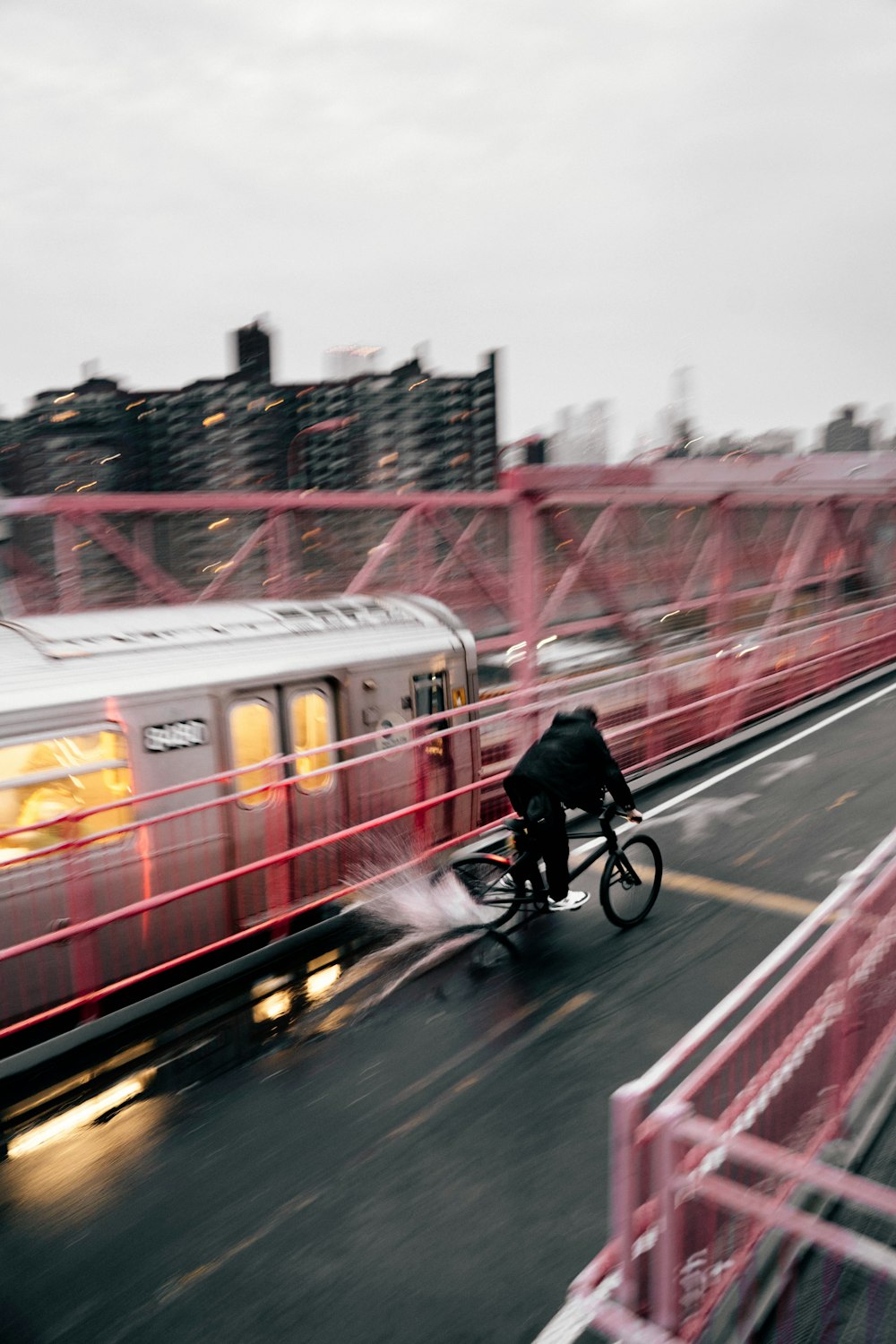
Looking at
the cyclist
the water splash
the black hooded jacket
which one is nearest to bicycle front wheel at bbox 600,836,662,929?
the cyclist

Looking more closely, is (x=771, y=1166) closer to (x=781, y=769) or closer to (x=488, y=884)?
(x=488, y=884)

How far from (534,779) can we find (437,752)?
9.58 feet

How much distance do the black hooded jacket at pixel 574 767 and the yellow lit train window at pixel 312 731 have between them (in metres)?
2.16

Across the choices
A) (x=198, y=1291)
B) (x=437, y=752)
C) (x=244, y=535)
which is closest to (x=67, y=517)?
(x=244, y=535)

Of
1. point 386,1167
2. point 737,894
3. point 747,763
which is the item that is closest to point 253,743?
point 386,1167

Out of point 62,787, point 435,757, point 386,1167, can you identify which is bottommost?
point 386,1167

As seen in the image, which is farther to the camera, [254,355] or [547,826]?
[254,355]

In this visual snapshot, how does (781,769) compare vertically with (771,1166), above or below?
below

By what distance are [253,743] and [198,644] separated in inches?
36.2

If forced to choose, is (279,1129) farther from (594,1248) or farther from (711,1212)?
(711,1212)

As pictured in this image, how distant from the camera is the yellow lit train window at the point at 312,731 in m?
8.39

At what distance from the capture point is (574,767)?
6.84 meters

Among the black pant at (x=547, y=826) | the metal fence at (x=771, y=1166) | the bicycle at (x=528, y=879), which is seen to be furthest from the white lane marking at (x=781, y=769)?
the metal fence at (x=771, y=1166)

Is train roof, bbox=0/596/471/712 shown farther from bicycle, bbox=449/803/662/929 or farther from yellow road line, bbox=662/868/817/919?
yellow road line, bbox=662/868/817/919
